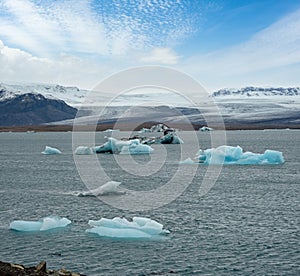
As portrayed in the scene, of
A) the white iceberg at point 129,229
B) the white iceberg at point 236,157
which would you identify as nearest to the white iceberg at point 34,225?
the white iceberg at point 129,229

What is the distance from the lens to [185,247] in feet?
57.8

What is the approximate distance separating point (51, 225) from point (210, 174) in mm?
23095

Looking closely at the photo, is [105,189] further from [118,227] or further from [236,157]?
[236,157]

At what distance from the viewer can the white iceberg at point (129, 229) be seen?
19.0m

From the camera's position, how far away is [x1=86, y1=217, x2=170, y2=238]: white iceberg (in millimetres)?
19016

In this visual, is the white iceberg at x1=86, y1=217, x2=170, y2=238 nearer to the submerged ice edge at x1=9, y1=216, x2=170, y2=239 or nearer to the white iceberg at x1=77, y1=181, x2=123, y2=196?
the submerged ice edge at x1=9, y1=216, x2=170, y2=239

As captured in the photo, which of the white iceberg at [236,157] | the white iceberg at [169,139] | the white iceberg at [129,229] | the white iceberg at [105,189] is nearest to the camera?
the white iceberg at [129,229]

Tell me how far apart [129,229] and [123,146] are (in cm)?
4541

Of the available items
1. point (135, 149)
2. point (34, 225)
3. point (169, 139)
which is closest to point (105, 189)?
point (34, 225)

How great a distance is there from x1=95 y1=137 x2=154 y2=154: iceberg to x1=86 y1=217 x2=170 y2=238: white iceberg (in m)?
44.0

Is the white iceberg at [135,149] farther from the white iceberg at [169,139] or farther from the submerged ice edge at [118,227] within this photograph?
the submerged ice edge at [118,227]

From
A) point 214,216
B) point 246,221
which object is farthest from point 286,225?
point 214,216

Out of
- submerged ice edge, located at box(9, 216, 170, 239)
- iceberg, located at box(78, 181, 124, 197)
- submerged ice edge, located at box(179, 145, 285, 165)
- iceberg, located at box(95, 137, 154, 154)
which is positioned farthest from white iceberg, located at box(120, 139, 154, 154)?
submerged ice edge, located at box(9, 216, 170, 239)

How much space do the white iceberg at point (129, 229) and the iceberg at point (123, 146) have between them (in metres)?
44.0
